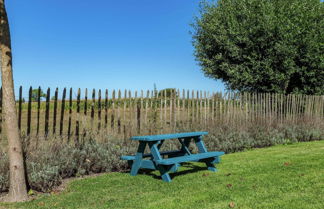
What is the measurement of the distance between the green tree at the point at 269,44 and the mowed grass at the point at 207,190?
11.0m

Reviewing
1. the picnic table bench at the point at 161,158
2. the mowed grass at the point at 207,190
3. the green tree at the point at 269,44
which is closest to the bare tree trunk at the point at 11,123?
the mowed grass at the point at 207,190

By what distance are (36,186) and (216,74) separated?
15.8 metres

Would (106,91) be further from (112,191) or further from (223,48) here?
(223,48)

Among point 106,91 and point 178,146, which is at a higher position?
point 106,91

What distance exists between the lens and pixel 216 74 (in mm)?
20750

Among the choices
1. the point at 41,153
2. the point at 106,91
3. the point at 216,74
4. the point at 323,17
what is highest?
the point at 323,17

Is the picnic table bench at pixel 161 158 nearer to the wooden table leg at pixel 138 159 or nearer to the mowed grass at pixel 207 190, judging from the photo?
the wooden table leg at pixel 138 159

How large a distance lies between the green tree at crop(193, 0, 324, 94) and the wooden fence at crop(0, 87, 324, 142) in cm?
230

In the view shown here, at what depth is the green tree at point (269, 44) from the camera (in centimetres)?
1791

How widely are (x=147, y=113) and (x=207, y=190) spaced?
16.6ft

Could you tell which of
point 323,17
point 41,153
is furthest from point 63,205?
point 323,17

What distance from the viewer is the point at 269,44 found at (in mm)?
18156

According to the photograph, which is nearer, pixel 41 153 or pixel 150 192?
pixel 150 192

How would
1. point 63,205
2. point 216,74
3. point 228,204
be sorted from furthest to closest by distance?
point 216,74, point 63,205, point 228,204
